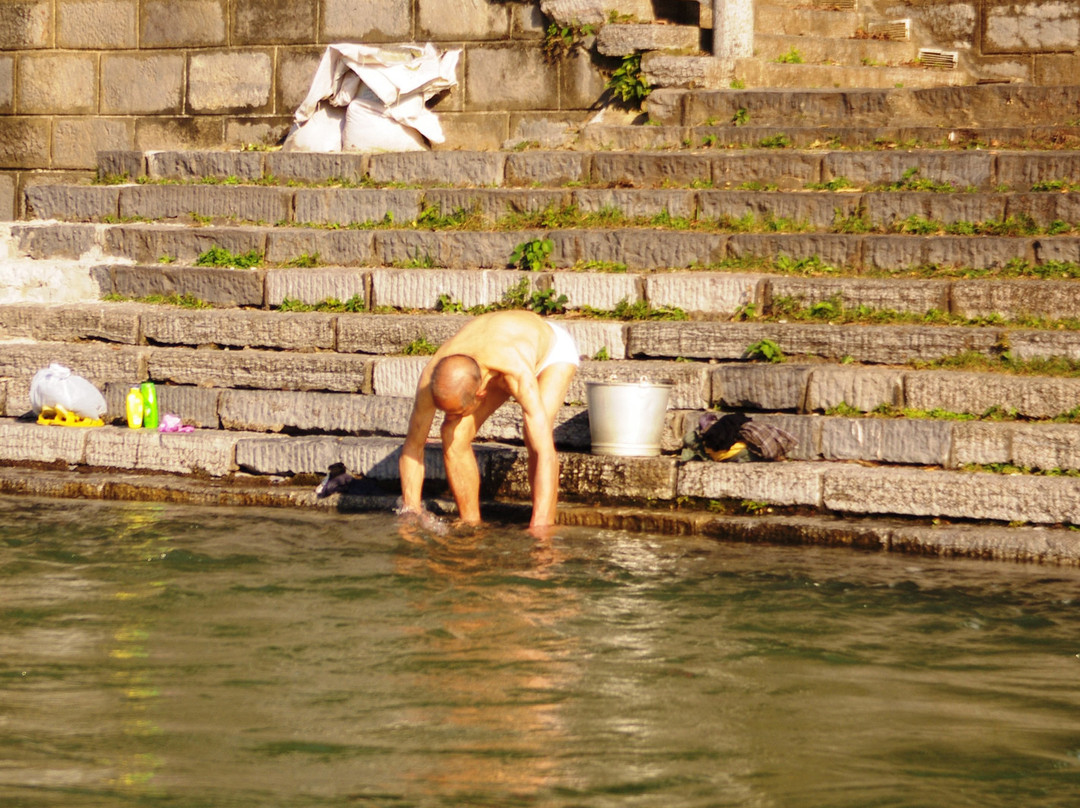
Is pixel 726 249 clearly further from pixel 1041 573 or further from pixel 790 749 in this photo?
pixel 790 749

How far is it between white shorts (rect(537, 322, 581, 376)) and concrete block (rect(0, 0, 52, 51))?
24.9 ft

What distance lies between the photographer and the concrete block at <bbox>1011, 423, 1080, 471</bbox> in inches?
270

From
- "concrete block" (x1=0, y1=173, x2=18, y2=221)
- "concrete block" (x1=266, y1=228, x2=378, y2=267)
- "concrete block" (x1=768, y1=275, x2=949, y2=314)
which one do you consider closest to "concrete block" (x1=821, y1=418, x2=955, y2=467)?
"concrete block" (x1=768, y1=275, x2=949, y2=314)

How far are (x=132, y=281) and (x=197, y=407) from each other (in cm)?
191

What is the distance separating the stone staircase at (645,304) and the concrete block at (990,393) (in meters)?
0.01

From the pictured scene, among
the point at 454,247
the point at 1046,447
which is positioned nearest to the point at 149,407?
the point at 454,247

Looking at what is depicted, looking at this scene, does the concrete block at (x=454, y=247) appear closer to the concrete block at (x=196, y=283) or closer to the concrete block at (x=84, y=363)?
the concrete block at (x=196, y=283)

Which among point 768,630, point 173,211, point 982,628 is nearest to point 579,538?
point 768,630

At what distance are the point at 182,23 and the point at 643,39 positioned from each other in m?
4.23

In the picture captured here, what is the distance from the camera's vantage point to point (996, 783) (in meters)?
3.80

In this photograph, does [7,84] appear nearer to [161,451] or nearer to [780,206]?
[161,451]

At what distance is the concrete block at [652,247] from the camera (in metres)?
9.21

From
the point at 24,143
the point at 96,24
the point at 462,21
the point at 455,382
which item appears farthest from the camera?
the point at 24,143

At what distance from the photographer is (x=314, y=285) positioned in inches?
383
